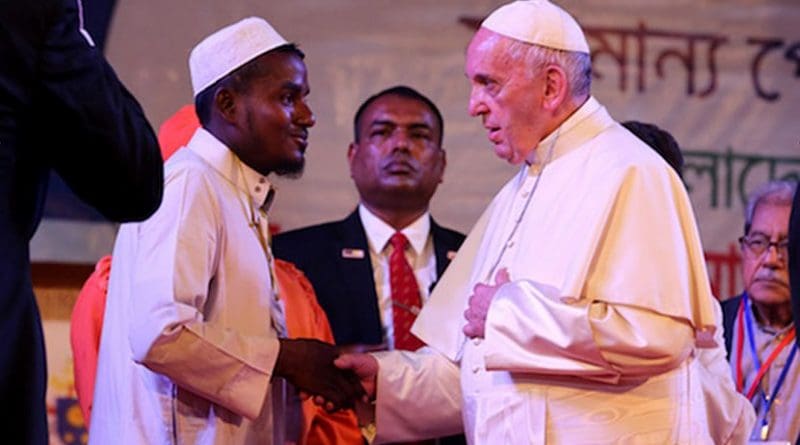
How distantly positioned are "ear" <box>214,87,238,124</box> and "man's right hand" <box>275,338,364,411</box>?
0.82m

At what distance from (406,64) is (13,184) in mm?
4766

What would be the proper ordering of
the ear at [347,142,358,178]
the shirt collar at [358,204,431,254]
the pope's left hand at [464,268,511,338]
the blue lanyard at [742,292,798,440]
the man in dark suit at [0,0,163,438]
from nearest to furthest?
the man in dark suit at [0,0,163,438] → the pope's left hand at [464,268,511,338] → the blue lanyard at [742,292,798,440] → the shirt collar at [358,204,431,254] → the ear at [347,142,358,178]

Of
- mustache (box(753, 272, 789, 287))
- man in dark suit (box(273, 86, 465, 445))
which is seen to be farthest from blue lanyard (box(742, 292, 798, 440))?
man in dark suit (box(273, 86, 465, 445))

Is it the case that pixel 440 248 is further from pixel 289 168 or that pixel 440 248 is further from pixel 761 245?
pixel 289 168

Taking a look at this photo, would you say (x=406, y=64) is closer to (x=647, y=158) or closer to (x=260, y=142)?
(x=260, y=142)

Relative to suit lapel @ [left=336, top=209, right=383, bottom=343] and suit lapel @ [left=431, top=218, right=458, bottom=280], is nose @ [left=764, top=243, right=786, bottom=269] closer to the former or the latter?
suit lapel @ [left=431, top=218, right=458, bottom=280]

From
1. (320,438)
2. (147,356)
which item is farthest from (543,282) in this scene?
(320,438)

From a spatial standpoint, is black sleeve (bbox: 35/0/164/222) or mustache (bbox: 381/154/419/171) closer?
black sleeve (bbox: 35/0/164/222)

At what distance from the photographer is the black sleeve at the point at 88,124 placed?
3090 mm

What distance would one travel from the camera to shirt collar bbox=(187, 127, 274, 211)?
5.01 m

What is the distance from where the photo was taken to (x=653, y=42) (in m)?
8.12

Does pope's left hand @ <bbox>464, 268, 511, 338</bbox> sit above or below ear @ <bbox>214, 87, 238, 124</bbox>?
below

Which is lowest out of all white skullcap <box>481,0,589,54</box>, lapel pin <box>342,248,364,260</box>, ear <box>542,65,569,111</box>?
lapel pin <box>342,248,364,260</box>

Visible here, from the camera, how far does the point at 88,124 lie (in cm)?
310
